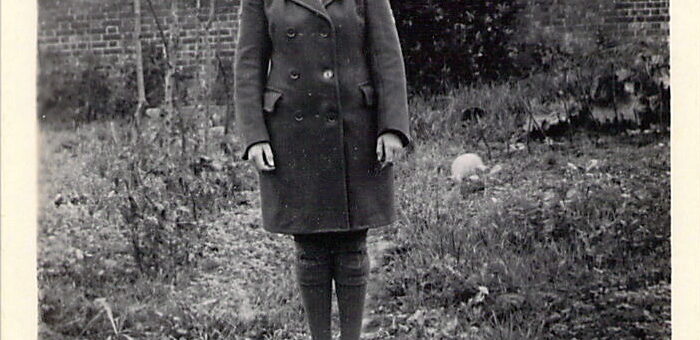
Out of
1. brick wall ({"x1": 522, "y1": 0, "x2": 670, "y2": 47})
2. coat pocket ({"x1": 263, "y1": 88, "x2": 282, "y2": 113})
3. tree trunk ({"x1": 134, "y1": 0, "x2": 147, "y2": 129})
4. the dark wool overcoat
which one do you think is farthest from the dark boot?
brick wall ({"x1": 522, "y1": 0, "x2": 670, "y2": 47})

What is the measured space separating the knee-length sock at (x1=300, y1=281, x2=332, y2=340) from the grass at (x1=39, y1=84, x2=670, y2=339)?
809mm

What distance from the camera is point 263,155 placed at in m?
3.74

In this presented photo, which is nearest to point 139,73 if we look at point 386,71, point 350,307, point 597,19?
point 386,71

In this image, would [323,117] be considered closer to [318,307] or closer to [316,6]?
[316,6]

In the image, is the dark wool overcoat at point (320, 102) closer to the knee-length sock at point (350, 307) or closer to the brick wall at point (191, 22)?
the knee-length sock at point (350, 307)

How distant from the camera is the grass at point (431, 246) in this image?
4805 mm

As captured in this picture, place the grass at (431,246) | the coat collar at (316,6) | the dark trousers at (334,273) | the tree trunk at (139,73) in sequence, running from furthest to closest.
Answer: the tree trunk at (139,73) < the grass at (431,246) < the dark trousers at (334,273) < the coat collar at (316,6)

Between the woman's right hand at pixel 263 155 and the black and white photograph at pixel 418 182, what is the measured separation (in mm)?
997

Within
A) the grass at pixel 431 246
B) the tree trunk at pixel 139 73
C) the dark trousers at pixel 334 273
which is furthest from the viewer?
the tree trunk at pixel 139 73

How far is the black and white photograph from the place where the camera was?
4.84 metres

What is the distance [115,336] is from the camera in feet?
15.9

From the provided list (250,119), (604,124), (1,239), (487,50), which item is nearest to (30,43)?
(1,239)

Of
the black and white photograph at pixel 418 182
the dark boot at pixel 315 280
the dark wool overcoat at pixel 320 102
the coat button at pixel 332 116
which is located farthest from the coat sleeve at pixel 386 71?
the black and white photograph at pixel 418 182

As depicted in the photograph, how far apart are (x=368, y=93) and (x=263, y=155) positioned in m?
0.50
